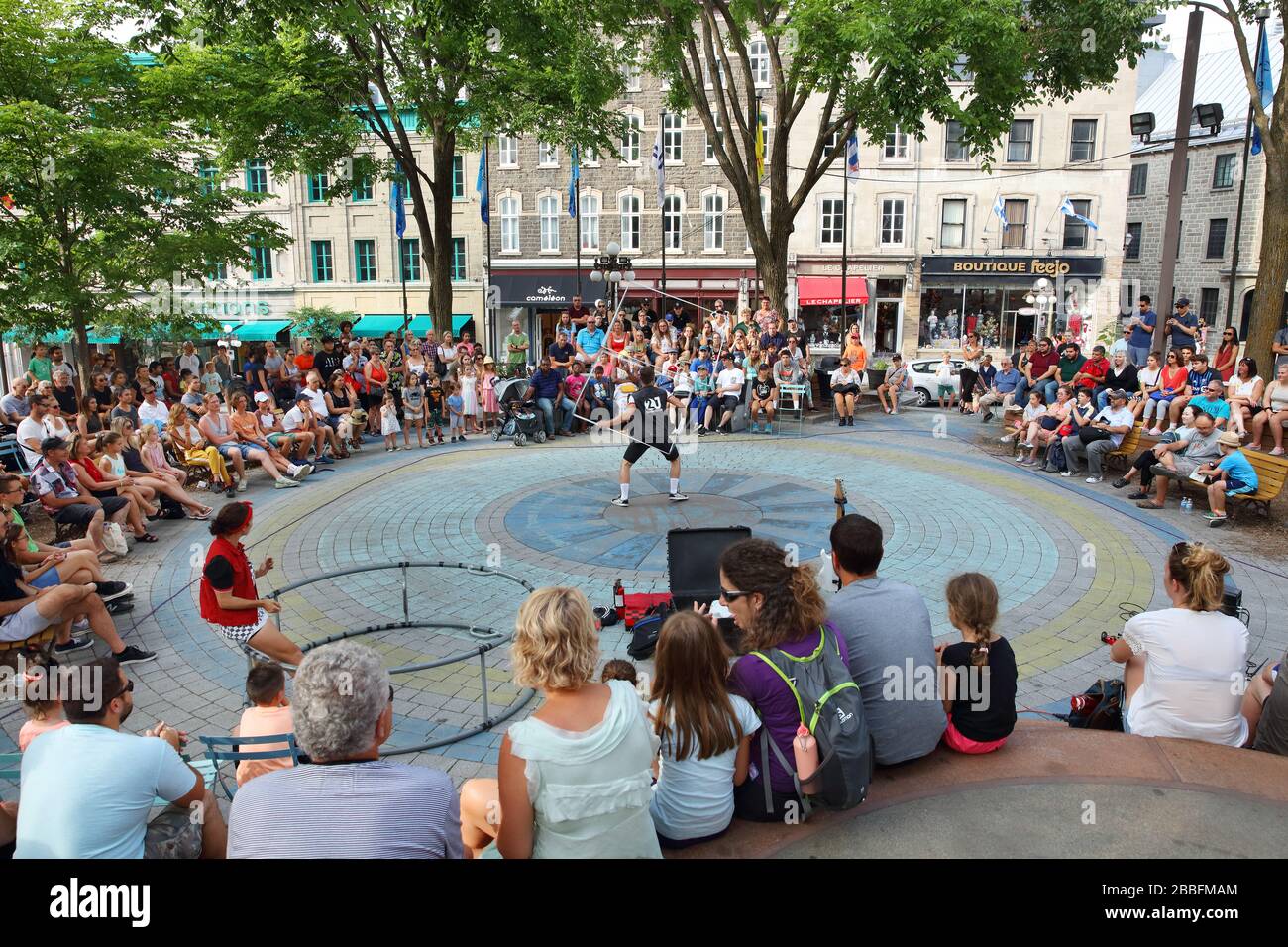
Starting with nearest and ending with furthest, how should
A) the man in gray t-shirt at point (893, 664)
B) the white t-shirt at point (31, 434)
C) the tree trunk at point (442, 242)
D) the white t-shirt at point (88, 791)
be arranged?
1. the white t-shirt at point (88, 791)
2. the man in gray t-shirt at point (893, 664)
3. the white t-shirt at point (31, 434)
4. the tree trunk at point (442, 242)

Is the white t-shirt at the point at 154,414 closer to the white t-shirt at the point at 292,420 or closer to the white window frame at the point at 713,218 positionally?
the white t-shirt at the point at 292,420

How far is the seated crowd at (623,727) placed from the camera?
120 inches

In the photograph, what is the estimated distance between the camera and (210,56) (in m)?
18.6

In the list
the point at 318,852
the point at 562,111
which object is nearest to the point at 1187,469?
the point at 318,852

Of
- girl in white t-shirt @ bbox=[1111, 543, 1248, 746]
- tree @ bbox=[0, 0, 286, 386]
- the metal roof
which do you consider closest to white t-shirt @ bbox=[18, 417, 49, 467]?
tree @ bbox=[0, 0, 286, 386]

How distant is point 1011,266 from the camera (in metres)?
39.2

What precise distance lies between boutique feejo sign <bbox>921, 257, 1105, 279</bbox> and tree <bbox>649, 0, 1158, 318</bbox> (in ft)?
68.6

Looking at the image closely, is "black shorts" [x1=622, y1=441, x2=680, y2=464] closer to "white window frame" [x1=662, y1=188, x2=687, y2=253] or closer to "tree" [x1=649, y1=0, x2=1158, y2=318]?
"tree" [x1=649, y1=0, x2=1158, y2=318]

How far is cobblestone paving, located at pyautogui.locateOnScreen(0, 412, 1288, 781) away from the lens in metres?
6.96

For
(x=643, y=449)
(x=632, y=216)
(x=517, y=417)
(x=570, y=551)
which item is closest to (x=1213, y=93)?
(x=632, y=216)

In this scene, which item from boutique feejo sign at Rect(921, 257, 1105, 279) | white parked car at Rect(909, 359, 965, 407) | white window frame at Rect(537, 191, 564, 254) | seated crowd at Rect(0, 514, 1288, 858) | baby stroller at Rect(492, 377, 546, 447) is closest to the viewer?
seated crowd at Rect(0, 514, 1288, 858)

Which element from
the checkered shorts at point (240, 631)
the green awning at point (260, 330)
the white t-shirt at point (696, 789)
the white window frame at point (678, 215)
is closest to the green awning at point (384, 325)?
the green awning at point (260, 330)

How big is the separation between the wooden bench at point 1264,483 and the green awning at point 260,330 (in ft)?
126

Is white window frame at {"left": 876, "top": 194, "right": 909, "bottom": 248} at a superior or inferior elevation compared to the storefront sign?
superior
